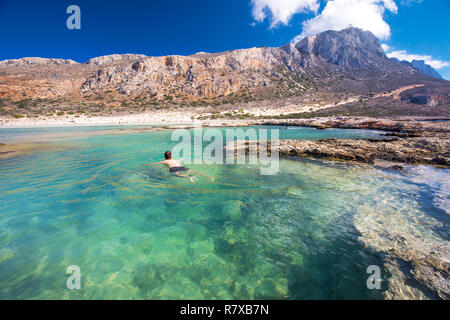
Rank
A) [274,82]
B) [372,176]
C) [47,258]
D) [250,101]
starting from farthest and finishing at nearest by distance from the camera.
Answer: [274,82]
[250,101]
[372,176]
[47,258]

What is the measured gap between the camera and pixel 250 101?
7319 cm

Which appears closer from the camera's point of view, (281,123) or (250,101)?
(281,123)

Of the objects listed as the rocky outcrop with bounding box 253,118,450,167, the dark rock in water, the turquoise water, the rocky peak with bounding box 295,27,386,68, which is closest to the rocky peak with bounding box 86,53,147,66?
the rocky peak with bounding box 295,27,386,68

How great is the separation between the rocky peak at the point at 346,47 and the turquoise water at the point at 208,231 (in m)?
124

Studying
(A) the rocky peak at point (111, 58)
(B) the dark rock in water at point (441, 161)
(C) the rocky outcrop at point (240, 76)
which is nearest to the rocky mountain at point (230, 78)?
(C) the rocky outcrop at point (240, 76)

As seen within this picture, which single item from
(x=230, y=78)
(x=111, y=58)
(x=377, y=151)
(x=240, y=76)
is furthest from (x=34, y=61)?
(x=377, y=151)

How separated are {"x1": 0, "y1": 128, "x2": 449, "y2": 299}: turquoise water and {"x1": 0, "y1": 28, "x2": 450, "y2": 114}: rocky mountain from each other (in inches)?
2545

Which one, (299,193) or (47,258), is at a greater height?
(299,193)

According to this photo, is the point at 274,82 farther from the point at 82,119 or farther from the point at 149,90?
the point at 82,119

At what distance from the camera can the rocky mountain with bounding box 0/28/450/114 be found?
2763 inches

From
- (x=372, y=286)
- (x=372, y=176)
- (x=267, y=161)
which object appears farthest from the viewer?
(x=267, y=161)

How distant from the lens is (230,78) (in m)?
89.1
